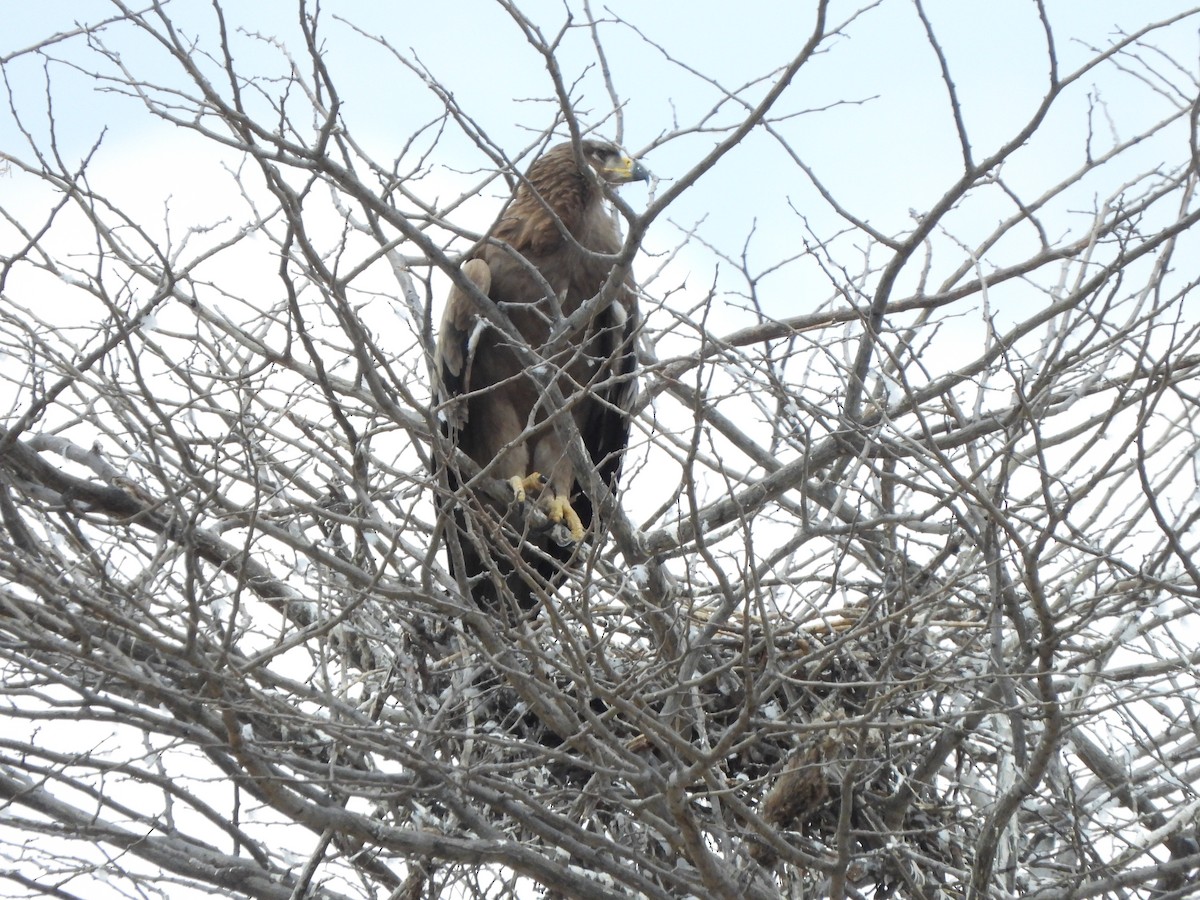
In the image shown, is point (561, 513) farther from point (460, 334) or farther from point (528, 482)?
point (460, 334)

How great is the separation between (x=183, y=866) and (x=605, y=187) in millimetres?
2288

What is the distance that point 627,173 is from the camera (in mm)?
6191

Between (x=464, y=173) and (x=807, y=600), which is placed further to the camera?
(x=464, y=173)

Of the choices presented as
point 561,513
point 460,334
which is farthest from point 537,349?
point 561,513

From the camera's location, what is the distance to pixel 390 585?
3.92 m

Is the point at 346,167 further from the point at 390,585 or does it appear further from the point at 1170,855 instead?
the point at 1170,855

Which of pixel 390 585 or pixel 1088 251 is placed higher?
pixel 1088 251

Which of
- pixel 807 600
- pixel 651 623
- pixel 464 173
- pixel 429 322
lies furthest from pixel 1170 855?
pixel 464 173

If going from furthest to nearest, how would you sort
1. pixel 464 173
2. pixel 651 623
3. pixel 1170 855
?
1. pixel 464 173
2. pixel 1170 855
3. pixel 651 623

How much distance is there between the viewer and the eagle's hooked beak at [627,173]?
619 centimetres

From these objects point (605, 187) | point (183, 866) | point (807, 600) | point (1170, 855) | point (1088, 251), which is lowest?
point (183, 866)

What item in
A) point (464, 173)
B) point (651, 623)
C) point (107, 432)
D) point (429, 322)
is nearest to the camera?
point (429, 322)

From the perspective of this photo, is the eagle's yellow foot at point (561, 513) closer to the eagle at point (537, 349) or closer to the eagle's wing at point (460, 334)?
the eagle at point (537, 349)

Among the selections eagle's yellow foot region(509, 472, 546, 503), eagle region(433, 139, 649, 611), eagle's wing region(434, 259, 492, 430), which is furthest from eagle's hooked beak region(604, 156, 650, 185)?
eagle's yellow foot region(509, 472, 546, 503)
